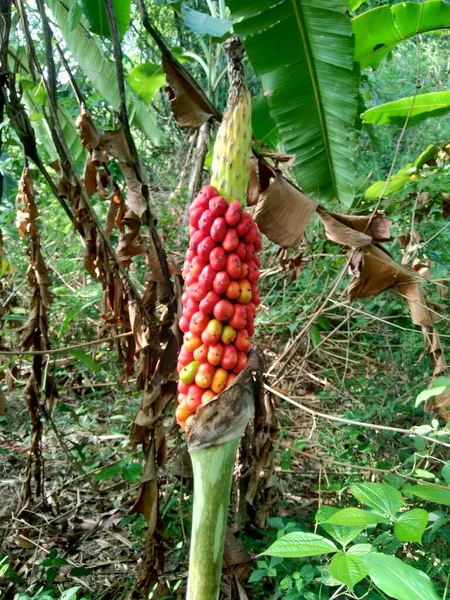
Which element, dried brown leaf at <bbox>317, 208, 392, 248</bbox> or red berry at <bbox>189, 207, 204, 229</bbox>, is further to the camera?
A: dried brown leaf at <bbox>317, 208, 392, 248</bbox>

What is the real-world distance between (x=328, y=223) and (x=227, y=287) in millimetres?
785

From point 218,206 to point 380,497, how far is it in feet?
2.37

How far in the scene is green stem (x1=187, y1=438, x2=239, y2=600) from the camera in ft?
3.86

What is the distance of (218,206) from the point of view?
1.18m

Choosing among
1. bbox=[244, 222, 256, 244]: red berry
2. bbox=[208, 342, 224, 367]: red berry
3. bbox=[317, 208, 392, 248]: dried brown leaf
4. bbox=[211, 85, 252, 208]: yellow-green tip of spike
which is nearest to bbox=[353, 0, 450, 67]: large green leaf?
bbox=[317, 208, 392, 248]: dried brown leaf

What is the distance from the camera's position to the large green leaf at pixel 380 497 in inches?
43.3

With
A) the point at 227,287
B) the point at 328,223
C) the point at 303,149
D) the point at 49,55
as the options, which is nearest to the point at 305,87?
the point at 303,149

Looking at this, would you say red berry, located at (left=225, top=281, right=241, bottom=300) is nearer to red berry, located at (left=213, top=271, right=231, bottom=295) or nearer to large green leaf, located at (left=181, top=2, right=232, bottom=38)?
red berry, located at (left=213, top=271, right=231, bottom=295)

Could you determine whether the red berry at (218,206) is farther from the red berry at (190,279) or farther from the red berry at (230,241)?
the red berry at (190,279)

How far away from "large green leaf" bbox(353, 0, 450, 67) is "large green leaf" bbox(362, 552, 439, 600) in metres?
2.82

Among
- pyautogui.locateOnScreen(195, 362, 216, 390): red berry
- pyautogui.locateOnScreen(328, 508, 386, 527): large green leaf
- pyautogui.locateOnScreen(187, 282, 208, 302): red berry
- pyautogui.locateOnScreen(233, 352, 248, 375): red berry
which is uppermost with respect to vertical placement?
pyautogui.locateOnScreen(187, 282, 208, 302): red berry

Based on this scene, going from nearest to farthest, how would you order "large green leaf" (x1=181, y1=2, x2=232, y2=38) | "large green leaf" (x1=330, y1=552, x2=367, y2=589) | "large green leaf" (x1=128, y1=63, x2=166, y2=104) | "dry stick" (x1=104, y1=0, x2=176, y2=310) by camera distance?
"large green leaf" (x1=330, y1=552, x2=367, y2=589) < "dry stick" (x1=104, y1=0, x2=176, y2=310) < "large green leaf" (x1=181, y1=2, x2=232, y2=38) < "large green leaf" (x1=128, y1=63, x2=166, y2=104)

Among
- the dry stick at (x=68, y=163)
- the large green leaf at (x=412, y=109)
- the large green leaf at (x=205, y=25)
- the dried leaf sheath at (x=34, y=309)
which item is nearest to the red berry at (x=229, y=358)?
the dry stick at (x=68, y=163)

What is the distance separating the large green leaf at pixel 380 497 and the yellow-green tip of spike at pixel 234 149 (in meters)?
0.69
